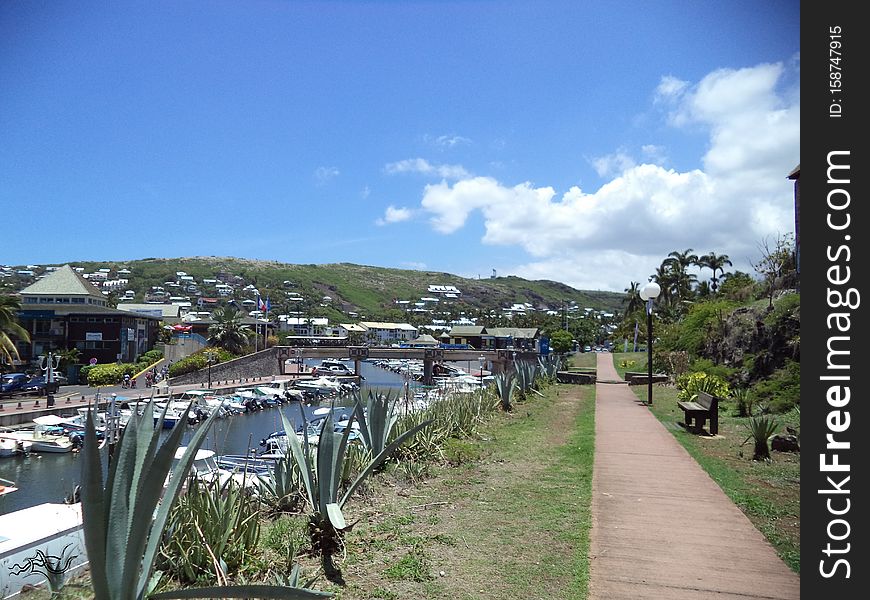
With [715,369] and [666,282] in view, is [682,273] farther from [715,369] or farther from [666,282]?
[715,369]

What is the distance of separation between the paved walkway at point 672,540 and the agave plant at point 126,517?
262 cm

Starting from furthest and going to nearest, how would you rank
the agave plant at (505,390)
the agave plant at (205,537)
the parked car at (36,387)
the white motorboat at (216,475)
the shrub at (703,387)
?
the parked car at (36,387) → the shrub at (703,387) → the agave plant at (505,390) → the white motorboat at (216,475) → the agave plant at (205,537)

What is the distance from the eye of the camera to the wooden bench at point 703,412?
36.6ft

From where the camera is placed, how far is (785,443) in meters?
9.22

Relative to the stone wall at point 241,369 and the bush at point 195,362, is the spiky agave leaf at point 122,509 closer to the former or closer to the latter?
the stone wall at point 241,369

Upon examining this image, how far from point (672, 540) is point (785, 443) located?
5094 millimetres

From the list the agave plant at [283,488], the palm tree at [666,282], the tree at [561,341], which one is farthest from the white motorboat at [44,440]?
the palm tree at [666,282]

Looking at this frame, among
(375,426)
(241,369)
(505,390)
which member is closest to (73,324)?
(241,369)

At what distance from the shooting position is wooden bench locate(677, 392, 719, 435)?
11141mm

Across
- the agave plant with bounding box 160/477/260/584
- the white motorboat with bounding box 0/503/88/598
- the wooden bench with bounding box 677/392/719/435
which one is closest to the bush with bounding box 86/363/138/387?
the white motorboat with bounding box 0/503/88/598

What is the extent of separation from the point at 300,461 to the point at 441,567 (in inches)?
61.0

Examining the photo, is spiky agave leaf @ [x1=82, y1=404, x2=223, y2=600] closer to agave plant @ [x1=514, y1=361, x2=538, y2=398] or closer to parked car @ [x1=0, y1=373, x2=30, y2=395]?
agave plant @ [x1=514, y1=361, x2=538, y2=398]

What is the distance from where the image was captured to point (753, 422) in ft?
29.9
